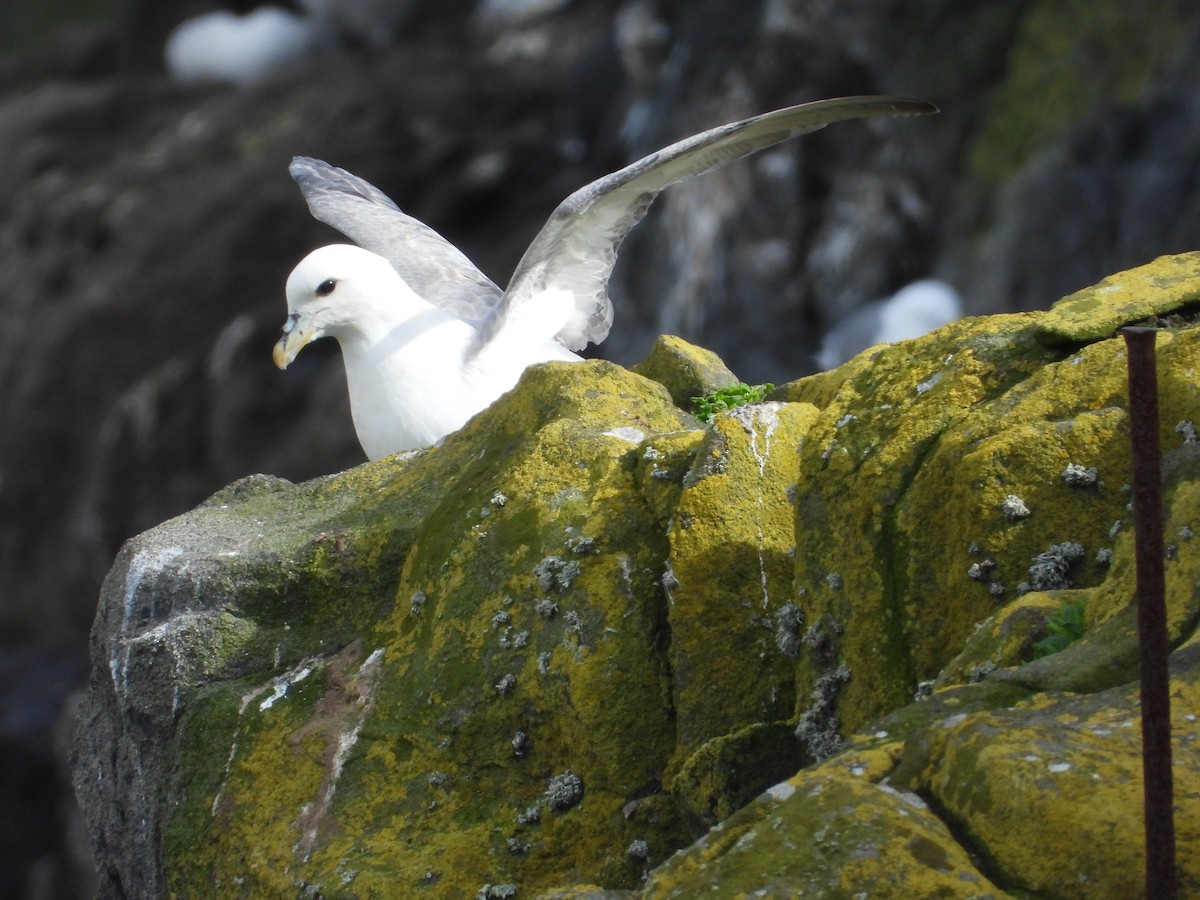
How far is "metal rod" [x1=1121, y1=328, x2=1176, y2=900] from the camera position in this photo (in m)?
1.90

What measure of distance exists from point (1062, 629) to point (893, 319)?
31.3 feet

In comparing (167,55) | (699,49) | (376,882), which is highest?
(167,55)

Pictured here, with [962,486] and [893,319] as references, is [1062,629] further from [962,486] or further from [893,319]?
[893,319]

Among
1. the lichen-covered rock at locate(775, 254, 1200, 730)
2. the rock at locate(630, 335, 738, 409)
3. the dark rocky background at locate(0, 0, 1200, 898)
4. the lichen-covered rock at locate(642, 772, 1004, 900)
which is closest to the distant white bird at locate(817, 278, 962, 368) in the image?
the dark rocky background at locate(0, 0, 1200, 898)

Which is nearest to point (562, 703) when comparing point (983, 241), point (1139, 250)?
point (1139, 250)

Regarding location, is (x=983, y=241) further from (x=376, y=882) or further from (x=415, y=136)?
(x=376, y=882)

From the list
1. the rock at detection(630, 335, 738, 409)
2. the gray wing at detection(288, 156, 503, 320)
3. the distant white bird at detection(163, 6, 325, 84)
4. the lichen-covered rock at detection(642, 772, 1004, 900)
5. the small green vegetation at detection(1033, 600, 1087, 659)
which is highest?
the distant white bird at detection(163, 6, 325, 84)

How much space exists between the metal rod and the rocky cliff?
139 millimetres

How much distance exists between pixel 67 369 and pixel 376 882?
14791 mm

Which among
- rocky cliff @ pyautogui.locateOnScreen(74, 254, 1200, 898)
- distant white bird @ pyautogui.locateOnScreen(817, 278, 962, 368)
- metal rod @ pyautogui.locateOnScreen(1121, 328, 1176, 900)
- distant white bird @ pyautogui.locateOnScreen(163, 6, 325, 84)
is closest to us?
metal rod @ pyautogui.locateOnScreen(1121, 328, 1176, 900)

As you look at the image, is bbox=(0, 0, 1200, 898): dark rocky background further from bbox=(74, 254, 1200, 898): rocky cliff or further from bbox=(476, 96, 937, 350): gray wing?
bbox=(74, 254, 1200, 898): rocky cliff

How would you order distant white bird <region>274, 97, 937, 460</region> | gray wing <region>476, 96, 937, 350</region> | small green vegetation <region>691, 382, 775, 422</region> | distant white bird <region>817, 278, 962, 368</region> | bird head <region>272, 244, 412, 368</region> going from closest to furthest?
1. small green vegetation <region>691, 382, 775, 422</region>
2. gray wing <region>476, 96, 937, 350</region>
3. distant white bird <region>274, 97, 937, 460</region>
4. bird head <region>272, 244, 412, 368</region>
5. distant white bird <region>817, 278, 962, 368</region>

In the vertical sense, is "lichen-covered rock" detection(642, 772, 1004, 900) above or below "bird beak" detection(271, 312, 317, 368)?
below

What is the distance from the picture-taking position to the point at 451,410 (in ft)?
18.3
